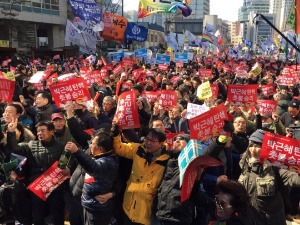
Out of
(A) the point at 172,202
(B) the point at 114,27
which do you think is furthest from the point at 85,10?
(A) the point at 172,202

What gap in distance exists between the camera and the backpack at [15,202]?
4.33 meters

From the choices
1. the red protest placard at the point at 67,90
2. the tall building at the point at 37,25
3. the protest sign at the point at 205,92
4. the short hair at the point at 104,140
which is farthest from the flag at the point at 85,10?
the tall building at the point at 37,25

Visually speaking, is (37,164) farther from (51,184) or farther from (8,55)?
(8,55)

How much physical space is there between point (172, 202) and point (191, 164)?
0.60 metres

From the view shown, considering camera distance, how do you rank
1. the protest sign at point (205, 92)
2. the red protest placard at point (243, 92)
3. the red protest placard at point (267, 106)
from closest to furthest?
the red protest placard at point (267, 106), the red protest placard at point (243, 92), the protest sign at point (205, 92)

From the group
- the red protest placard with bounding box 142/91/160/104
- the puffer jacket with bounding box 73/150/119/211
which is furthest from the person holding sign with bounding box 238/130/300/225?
the red protest placard with bounding box 142/91/160/104

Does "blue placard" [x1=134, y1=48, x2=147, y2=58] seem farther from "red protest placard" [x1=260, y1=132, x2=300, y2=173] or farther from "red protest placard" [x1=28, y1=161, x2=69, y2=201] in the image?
"red protest placard" [x1=260, y1=132, x2=300, y2=173]

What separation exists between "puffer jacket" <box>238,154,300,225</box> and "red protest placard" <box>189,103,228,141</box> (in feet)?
2.37

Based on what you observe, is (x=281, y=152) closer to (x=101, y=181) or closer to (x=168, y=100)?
(x=101, y=181)

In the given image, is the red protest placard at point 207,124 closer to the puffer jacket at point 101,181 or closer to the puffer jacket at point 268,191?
the puffer jacket at point 268,191

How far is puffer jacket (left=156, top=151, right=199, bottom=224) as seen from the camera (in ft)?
11.5

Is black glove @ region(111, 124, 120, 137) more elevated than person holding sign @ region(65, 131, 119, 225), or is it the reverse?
black glove @ region(111, 124, 120, 137)

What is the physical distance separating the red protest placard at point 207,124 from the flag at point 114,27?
1350 centimetres

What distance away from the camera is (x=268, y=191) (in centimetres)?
352
